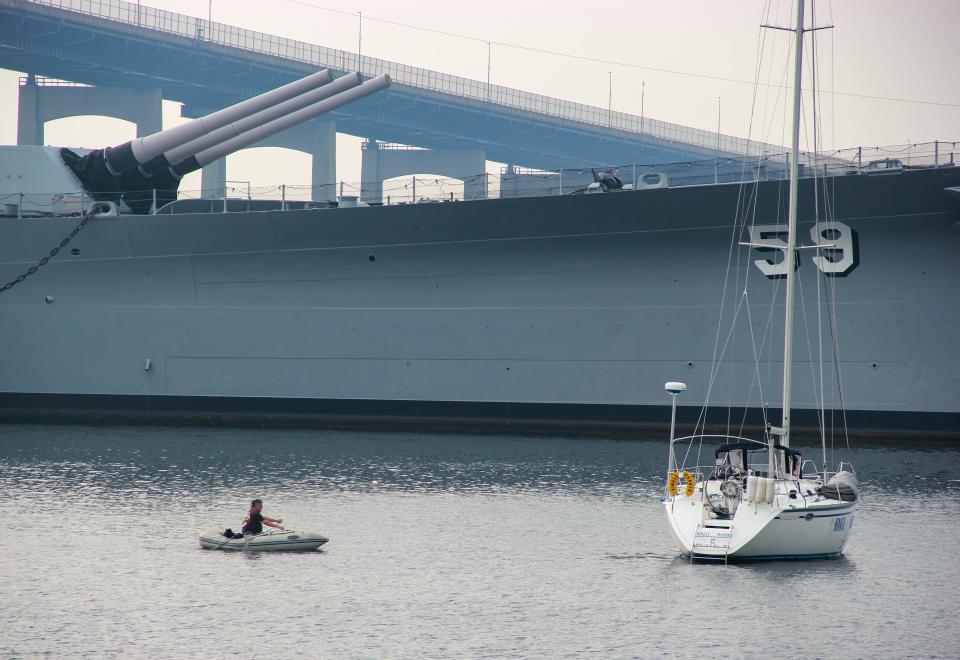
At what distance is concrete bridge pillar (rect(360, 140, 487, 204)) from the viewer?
8831 centimetres

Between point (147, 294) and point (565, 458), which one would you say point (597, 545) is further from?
point (147, 294)

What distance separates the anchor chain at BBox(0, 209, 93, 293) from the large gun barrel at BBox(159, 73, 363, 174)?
2872 mm

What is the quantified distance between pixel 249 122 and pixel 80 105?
30.8 m

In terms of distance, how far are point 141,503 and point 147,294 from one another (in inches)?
467

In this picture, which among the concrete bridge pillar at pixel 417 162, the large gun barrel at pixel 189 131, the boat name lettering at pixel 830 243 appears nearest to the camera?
the boat name lettering at pixel 830 243

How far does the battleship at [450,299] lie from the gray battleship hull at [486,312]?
58 millimetres

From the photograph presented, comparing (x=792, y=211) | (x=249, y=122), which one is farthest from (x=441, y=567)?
(x=249, y=122)

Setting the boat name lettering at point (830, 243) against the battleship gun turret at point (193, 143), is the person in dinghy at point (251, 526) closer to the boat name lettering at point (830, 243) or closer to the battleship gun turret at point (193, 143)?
the boat name lettering at point (830, 243)

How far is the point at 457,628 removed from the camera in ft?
53.0

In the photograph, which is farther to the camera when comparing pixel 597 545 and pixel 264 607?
pixel 597 545

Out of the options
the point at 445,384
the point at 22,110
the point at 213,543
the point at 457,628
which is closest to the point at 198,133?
the point at 445,384

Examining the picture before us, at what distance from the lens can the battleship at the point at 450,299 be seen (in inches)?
1171

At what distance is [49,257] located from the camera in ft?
115

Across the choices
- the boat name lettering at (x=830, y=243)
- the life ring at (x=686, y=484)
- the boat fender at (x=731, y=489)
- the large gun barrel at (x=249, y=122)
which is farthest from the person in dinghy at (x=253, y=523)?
the large gun barrel at (x=249, y=122)
